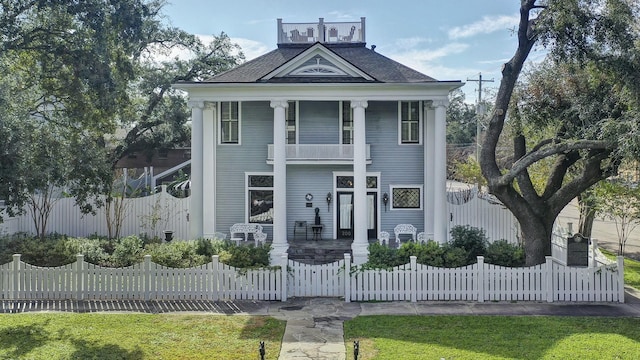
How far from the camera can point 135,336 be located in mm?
8102

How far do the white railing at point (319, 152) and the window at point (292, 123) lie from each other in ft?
1.96

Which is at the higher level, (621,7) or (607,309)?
(621,7)

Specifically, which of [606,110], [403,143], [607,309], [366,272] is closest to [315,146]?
[403,143]

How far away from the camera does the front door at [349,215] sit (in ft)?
55.5

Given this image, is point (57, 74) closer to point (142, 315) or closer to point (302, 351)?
point (142, 315)

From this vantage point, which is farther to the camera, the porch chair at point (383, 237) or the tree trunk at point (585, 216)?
the porch chair at point (383, 237)

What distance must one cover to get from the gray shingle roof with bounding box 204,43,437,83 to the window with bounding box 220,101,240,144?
4.76 feet

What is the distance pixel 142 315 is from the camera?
30.7ft

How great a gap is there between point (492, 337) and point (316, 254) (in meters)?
7.25

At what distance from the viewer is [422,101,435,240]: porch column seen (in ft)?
50.5

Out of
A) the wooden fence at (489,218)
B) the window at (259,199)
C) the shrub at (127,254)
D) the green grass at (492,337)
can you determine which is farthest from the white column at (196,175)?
the wooden fence at (489,218)

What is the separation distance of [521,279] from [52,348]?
9.63 meters

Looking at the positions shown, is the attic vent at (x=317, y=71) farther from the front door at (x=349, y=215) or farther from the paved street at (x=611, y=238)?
the paved street at (x=611, y=238)

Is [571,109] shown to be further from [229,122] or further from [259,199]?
[229,122]
